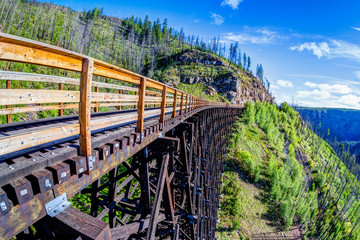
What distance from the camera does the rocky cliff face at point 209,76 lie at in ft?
222

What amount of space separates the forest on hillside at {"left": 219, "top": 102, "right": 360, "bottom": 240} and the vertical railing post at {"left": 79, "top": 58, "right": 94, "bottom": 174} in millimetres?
23682

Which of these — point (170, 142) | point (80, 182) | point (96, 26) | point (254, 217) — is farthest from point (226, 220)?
point (96, 26)

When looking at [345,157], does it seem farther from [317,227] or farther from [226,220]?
[226,220]

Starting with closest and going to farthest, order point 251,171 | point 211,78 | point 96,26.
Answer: point 251,171
point 211,78
point 96,26

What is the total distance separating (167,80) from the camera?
2539 inches

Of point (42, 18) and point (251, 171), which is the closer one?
point (251, 171)

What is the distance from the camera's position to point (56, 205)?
1.48 m

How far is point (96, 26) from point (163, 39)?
31.0 m

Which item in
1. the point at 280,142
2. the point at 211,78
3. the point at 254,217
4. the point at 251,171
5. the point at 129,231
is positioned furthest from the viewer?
the point at 211,78

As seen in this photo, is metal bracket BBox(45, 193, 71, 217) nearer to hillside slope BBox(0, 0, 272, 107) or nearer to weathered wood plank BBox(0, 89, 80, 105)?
weathered wood plank BBox(0, 89, 80, 105)

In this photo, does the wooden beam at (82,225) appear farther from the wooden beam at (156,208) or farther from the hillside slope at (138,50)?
the hillside slope at (138,50)

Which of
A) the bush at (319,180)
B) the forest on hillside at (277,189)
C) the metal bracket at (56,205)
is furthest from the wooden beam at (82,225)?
the bush at (319,180)

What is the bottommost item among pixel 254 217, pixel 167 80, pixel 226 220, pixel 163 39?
pixel 254 217

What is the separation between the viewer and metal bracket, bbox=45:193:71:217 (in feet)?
4.67
